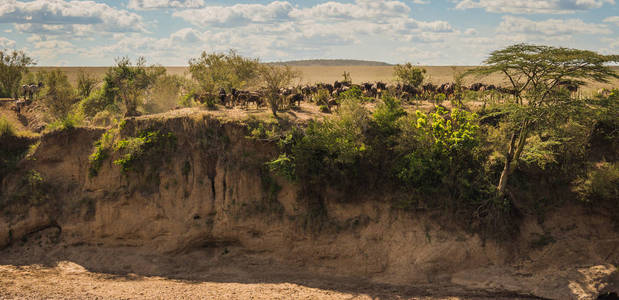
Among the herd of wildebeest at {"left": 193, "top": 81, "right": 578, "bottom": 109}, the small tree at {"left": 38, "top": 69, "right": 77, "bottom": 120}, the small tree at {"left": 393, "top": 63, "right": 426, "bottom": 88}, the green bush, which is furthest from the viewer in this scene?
the small tree at {"left": 393, "top": 63, "right": 426, "bottom": 88}

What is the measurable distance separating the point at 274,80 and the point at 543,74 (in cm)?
1320

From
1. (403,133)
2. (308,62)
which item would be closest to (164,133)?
(403,133)

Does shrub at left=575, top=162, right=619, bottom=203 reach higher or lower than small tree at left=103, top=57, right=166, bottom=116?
lower

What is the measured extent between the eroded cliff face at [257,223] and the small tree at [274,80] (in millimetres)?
2747

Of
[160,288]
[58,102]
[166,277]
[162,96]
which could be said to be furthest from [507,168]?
[58,102]

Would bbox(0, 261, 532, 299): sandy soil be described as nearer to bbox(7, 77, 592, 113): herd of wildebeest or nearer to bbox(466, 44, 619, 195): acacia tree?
bbox(466, 44, 619, 195): acacia tree

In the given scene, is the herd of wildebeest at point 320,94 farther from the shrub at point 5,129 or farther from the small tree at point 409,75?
the shrub at point 5,129

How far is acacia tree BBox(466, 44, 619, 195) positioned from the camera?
59.4 feet

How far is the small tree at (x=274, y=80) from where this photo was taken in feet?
76.2

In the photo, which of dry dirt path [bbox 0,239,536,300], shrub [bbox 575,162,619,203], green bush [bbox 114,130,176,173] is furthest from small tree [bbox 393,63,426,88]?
green bush [bbox 114,130,176,173]

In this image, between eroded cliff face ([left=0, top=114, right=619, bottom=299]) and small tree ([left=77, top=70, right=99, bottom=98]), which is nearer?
eroded cliff face ([left=0, top=114, right=619, bottom=299])

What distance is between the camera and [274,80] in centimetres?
2395

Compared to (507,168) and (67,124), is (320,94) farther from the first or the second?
(67,124)

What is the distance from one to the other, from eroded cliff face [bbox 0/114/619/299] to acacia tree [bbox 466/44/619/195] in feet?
14.7
